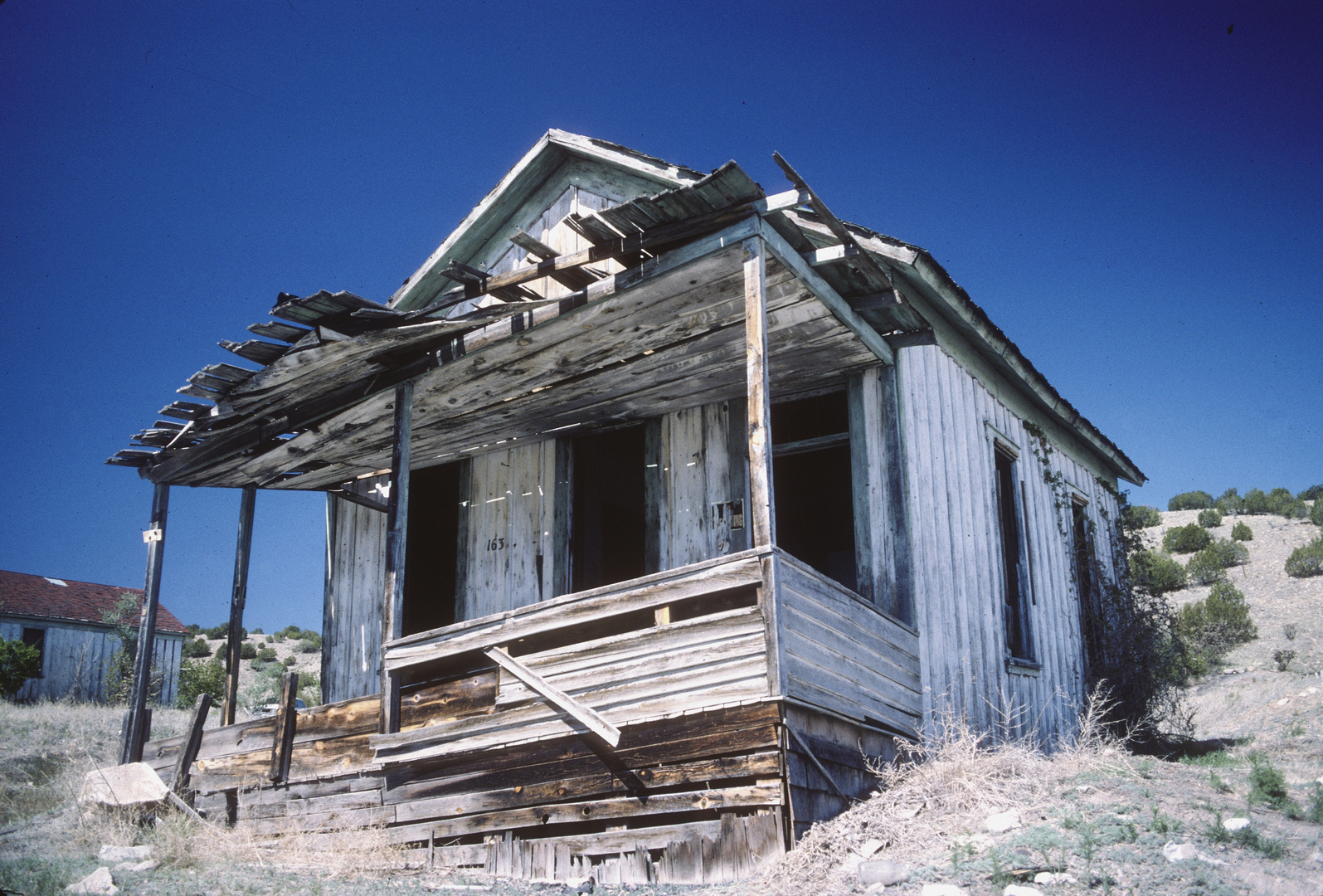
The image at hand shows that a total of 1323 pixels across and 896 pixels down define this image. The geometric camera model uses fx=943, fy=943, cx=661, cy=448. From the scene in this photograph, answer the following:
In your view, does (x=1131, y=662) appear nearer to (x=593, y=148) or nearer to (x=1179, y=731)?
(x=1179, y=731)

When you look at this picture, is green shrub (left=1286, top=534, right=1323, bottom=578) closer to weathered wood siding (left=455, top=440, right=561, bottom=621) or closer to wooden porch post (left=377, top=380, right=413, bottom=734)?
weathered wood siding (left=455, top=440, right=561, bottom=621)

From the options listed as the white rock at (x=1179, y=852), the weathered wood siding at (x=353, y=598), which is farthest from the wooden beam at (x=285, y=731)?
the white rock at (x=1179, y=852)

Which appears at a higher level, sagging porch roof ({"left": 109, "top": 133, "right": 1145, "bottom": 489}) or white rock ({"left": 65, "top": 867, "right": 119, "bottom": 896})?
sagging porch roof ({"left": 109, "top": 133, "right": 1145, "bottom": 489})

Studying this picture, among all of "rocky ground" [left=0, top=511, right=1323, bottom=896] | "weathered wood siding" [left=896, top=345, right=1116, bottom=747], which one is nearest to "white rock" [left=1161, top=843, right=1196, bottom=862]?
"rocky ground" [left=0, top=511, right=1323, bottom=896]

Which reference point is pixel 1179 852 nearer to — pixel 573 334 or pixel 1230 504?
pixel 573 334

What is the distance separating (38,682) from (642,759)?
28803 mm

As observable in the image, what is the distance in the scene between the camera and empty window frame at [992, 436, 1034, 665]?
374 inches

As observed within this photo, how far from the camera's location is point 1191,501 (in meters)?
43.9

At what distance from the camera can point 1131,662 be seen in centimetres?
1147

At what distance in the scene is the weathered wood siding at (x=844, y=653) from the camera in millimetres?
5375

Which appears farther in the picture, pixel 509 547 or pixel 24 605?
pixel 24 605

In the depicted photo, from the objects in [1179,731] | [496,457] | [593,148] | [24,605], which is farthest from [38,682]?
[1179,731]

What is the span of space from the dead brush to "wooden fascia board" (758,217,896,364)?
9.29 feet

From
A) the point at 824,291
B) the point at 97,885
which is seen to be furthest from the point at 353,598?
the point at 824,291
